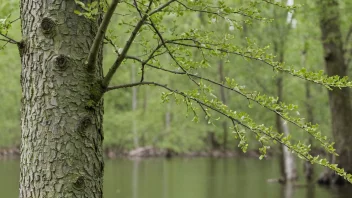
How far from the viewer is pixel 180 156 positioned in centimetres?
3909

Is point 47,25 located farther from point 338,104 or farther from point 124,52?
point 338,104

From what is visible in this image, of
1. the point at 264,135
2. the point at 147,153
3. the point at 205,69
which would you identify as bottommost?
the point at 264,135

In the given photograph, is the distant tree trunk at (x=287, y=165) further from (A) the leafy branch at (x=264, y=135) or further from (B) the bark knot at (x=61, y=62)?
(B) the bark knot at (x=61, y=62)

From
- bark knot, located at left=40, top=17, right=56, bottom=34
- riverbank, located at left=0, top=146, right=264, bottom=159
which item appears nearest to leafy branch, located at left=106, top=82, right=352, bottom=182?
bark knot, located at left=40, top=17, right=56, bottom=34

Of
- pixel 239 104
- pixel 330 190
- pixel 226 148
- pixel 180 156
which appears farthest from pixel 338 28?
pixel 226 148

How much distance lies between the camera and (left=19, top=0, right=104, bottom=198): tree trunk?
2.87 meters

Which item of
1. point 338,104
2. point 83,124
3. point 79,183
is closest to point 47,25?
point 83,124

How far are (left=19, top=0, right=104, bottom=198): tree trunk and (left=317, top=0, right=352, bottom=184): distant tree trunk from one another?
46.8 feet

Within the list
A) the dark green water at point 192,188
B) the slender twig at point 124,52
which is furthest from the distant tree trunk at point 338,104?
the slender twig at point 124,52

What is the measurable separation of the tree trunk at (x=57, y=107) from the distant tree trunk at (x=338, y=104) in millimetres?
14254

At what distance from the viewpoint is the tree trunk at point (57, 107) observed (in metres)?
2.87

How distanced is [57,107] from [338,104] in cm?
1537

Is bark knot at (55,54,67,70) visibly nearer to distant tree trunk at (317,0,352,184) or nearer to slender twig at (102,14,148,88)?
slender twig at (102,14,148,88)

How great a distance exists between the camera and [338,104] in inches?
671
